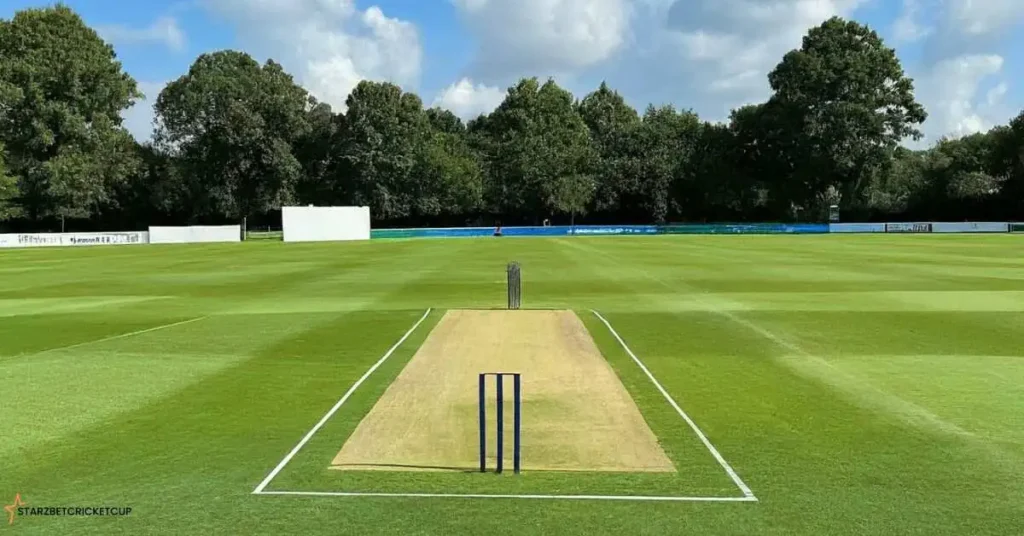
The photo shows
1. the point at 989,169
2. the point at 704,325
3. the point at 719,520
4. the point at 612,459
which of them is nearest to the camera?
the point at 719,520

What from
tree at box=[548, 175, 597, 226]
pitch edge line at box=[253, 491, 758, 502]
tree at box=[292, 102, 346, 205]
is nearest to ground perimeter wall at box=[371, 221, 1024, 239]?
tree at box=[548, 175, 597, 226]

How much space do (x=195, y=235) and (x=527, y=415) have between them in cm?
7440

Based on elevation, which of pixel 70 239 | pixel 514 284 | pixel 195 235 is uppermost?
pixel 195 235

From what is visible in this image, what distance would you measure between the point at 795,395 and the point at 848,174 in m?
83.6

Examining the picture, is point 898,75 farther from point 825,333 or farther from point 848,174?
point 825,333

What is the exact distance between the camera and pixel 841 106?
8469 cm

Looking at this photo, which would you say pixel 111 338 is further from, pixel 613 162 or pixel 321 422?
pixel 613 162

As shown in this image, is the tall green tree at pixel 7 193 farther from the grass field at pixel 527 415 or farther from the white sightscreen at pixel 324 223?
the grass field at pixel 527 415

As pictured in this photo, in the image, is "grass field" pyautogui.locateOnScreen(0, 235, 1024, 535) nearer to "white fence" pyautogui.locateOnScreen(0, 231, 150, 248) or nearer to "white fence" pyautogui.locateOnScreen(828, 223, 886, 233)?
"white fence" pyautogui.locateOnScreen(0, 231, 150, 248)

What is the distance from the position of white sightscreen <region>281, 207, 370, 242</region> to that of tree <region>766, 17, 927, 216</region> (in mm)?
47751

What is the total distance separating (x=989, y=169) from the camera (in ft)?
280

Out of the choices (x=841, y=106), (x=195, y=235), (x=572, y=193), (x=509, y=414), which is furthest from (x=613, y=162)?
(x=509, y=414)

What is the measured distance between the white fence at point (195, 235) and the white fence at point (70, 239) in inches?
43.8

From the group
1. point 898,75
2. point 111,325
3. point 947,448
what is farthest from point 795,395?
point 898,75
